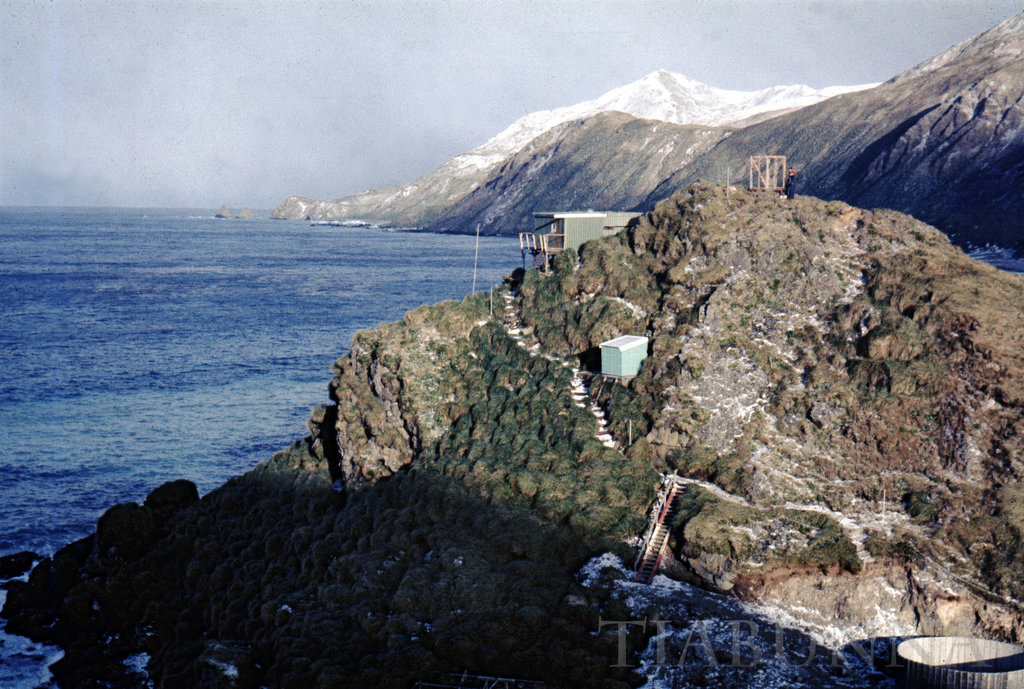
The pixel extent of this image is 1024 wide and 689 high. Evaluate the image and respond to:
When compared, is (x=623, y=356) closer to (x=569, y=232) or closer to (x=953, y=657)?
(x=569, y=232)

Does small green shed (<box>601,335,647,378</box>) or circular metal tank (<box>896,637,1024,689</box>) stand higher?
small green shed (<box>601,335,647,378</box>)

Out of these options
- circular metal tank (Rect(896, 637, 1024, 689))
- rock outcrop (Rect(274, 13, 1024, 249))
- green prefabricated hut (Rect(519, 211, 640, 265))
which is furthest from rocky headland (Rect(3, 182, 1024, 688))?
rock outcrop (Rect(274, 13, 1024, 249))

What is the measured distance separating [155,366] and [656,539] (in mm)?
48572

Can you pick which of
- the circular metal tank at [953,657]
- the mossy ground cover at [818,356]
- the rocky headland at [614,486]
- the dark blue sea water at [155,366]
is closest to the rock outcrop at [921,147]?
the dark blue sea water at [155,366]

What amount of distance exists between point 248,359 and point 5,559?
3092 cm

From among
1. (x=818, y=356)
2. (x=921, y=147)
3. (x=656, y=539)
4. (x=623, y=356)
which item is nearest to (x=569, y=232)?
(x=623, y=356)

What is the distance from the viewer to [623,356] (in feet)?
102

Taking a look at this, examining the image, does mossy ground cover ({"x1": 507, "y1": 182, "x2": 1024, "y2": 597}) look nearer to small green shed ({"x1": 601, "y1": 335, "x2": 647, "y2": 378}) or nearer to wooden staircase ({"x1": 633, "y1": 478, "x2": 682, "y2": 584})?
small green shed ({"x1": 601, "y1": 335, "x2": 647, "y2": 378})

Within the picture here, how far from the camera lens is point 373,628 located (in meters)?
22.1

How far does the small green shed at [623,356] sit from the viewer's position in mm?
31109

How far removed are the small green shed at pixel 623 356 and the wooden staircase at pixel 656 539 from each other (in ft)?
21.8

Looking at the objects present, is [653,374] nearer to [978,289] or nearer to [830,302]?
[830,302]

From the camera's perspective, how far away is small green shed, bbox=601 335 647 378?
31.1 m

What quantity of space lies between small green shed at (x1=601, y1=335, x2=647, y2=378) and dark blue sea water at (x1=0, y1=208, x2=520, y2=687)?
21.4 meters
